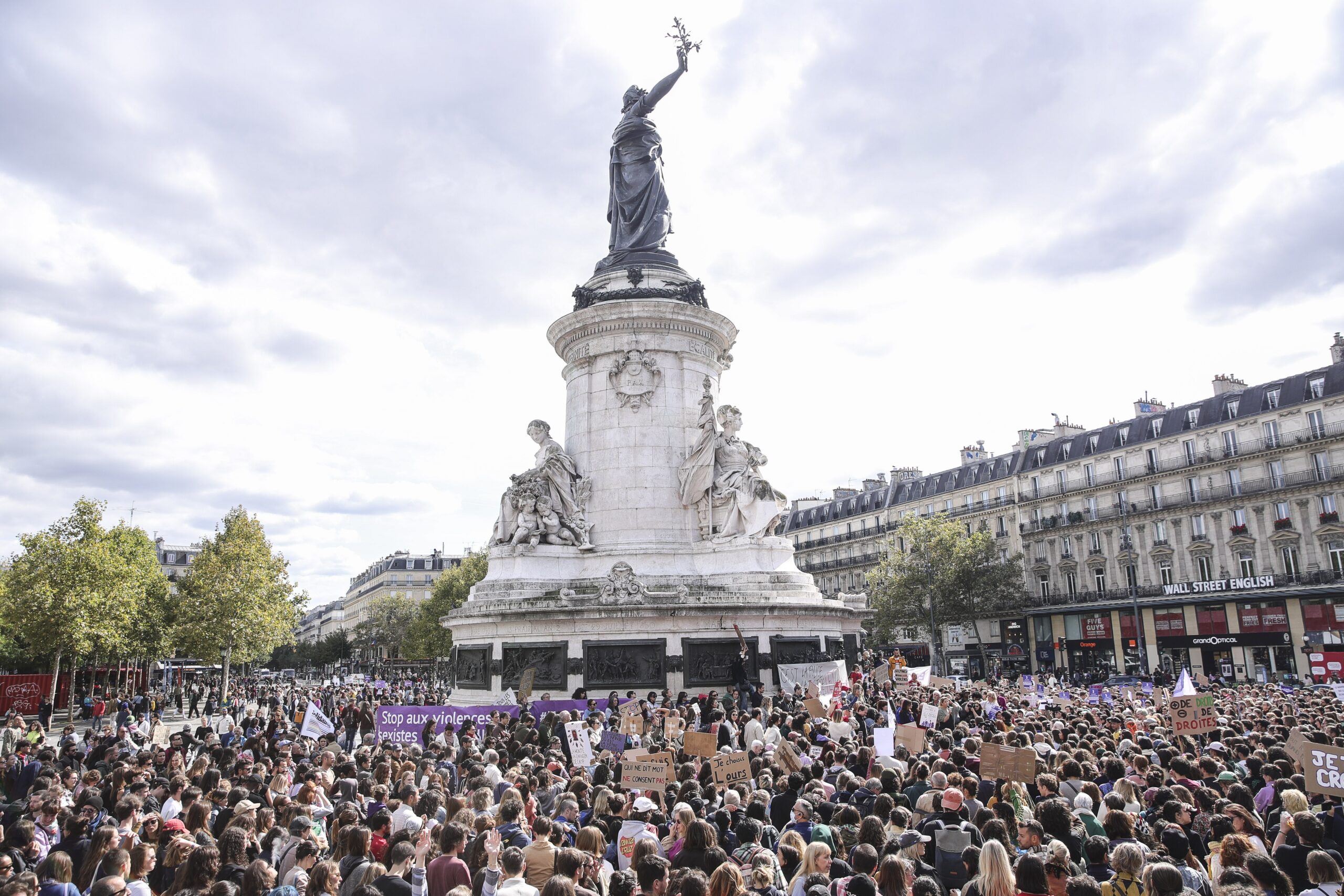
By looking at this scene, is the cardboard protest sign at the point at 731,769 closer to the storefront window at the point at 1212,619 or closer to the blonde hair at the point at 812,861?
the blonde hair at the point at 812,861

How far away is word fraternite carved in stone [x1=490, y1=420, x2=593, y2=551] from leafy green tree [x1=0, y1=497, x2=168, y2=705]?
20.9 meters

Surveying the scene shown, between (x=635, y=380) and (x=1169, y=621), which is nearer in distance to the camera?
(x=635, y=380)

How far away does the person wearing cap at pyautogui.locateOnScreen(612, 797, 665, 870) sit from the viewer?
27.2 ft

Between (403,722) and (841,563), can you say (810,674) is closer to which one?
(403,722)

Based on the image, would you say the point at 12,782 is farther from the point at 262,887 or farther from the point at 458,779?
the point at 262,887

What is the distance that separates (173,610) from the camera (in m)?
56.5

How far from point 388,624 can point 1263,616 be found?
82562 millimetres

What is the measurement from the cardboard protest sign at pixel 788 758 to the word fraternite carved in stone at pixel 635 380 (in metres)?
17.9

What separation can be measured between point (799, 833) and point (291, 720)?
79.5ft

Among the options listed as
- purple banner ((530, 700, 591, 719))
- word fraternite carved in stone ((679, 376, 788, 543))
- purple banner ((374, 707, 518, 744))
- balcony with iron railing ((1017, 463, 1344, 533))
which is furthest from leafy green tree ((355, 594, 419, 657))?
purple banner ((374, 707, 518, 744))

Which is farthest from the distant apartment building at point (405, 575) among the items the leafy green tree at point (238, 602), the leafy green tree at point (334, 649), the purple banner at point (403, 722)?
the purple banner at point (403, 722)

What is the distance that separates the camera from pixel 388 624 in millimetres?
102688

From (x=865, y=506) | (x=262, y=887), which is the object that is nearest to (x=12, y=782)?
(x=262, y=887)

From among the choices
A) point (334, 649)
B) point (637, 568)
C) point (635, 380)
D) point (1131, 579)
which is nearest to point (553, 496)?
point (637, 568)
